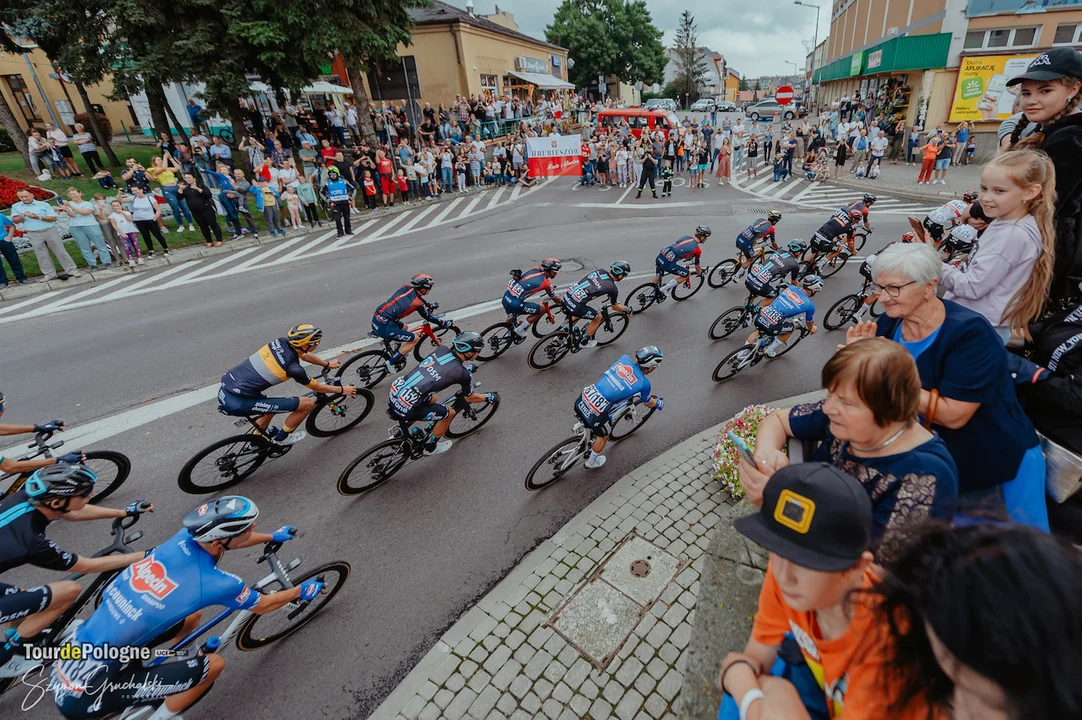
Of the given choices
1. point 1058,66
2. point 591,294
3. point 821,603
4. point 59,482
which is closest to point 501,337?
point 591,294

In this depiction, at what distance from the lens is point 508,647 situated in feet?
11.9

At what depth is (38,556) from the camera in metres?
3.60

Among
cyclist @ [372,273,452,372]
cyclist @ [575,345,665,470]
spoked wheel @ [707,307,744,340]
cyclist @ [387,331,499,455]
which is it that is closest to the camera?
cyclist @ [575,345,665,470]

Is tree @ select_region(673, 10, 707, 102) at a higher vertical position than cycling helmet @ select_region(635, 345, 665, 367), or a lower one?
higher

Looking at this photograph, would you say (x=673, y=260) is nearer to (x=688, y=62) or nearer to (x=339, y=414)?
(x=339, y=414)

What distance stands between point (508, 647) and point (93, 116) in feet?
95.9

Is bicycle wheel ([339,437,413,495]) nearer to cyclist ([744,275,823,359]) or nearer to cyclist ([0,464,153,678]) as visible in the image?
cyclist ([0,464,153,678])

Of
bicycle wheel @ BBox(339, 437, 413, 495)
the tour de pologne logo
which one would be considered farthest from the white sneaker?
the tour de pologne logo

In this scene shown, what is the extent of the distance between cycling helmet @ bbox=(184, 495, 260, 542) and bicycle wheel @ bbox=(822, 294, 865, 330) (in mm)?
9007

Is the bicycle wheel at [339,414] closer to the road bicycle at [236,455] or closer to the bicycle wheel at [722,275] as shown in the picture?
the road bicycle at [236,455]

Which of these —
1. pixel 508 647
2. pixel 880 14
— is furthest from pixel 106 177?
pixel 880 14

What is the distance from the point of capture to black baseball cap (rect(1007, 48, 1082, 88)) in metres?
3.36

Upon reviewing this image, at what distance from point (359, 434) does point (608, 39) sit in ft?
223

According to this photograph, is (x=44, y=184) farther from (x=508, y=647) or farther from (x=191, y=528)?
(x=508, y=647)
